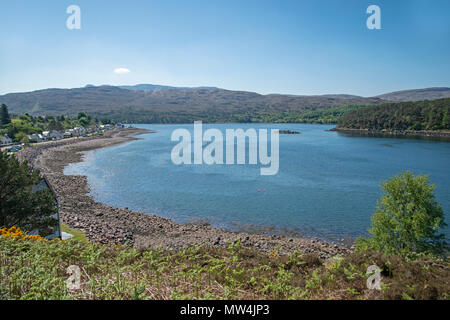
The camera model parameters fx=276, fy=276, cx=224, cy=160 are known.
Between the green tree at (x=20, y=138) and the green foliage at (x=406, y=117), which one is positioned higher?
the green foliage at (x=406, y=117)

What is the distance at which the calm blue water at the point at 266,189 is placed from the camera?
67.9 feet

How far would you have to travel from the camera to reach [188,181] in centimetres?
3200

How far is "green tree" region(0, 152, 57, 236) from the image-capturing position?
11.4m

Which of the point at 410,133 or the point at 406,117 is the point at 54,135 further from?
the point at 406,117

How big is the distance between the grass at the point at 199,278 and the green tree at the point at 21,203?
18.3 ft

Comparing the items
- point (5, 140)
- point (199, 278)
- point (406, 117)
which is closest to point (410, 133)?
point (406, 117)

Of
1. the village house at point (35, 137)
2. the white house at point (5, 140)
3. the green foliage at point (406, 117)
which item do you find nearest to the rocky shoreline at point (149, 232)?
the white house at point (5, 140)

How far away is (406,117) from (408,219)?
98722 mm

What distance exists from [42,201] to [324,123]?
160 m

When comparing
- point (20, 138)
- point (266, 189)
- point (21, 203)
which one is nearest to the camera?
point (21, 203)

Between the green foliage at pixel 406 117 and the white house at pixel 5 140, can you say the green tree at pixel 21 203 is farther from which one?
the green foliage at pixel 406 117

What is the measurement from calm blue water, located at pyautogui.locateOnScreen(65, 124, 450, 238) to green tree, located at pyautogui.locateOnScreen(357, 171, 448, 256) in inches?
203

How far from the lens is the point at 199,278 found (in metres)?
5.34
